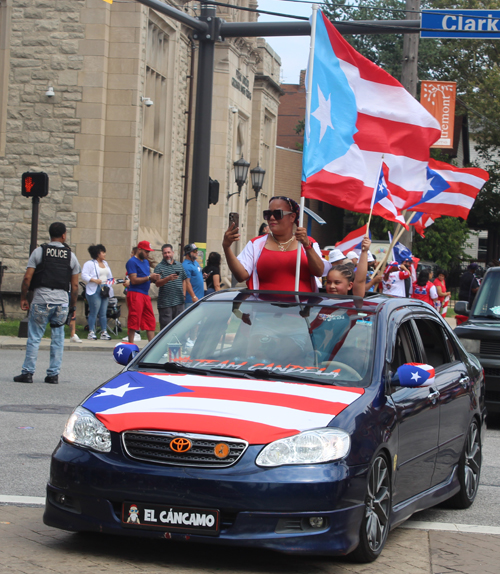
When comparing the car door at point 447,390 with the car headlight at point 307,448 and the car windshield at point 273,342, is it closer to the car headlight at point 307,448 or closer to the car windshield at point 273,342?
the car windshield at point 273,342

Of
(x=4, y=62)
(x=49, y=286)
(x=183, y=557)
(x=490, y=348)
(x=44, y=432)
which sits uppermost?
(x=4, y=62)

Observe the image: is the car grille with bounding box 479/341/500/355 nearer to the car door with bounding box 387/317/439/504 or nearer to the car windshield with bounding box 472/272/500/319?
the car windshield with bounding box 472/272/500/319

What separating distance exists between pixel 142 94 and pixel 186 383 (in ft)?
61.2

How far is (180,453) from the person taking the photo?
4.68 metres

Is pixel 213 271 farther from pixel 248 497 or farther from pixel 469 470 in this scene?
pixel 248 497

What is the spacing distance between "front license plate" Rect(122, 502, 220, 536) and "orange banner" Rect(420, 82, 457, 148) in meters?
19.8

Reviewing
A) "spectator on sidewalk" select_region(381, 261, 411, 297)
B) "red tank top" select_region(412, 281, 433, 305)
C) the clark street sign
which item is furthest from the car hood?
"red tank top" select_region(412, 281, 433, 305)

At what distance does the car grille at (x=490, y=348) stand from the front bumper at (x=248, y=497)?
599cm

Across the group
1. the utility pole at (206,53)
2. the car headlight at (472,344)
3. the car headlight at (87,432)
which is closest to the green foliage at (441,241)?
the utility pole at (206,53)

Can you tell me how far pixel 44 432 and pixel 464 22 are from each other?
10177mm

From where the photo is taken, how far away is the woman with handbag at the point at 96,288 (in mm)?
18312

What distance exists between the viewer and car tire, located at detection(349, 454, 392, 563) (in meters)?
4.93

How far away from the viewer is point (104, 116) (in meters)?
22.6

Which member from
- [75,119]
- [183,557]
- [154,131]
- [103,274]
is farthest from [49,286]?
[154,131]
